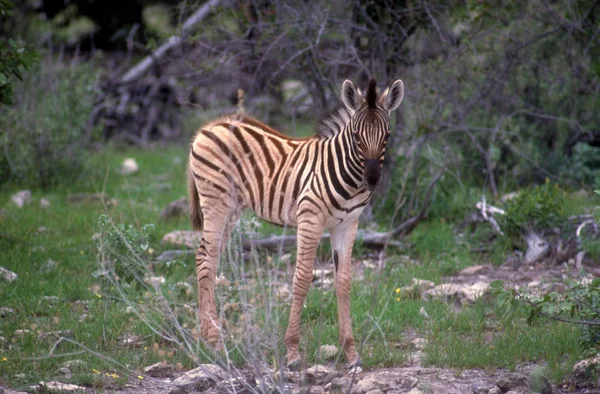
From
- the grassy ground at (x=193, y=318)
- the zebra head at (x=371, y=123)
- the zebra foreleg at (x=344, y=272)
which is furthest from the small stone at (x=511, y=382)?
the zebra head at (x=371, y=123)

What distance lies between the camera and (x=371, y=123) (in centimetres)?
573

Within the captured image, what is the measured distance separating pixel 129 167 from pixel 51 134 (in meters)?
2.19

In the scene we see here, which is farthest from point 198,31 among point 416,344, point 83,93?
point 416,344

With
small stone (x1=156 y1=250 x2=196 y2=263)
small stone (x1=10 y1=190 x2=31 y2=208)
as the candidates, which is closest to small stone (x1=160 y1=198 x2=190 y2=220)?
small stone (x1=156 y1=250 x2=196 y2=263)

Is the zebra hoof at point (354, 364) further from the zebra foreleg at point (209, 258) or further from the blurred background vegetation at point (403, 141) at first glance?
the zebra foreleg at point (209, 258)

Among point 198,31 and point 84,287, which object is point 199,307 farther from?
point 198,31

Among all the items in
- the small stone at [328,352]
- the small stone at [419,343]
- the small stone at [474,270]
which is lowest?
the small stone at [419,343]

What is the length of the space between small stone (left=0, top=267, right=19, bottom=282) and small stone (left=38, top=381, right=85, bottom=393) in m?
2.66

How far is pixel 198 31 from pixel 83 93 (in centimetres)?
295

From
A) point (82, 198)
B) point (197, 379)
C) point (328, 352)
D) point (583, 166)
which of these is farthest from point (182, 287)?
point (583, 166)

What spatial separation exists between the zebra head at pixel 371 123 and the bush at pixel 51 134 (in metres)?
7.17

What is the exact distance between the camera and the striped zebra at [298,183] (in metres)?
5.87

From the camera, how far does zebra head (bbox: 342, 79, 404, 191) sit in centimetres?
567

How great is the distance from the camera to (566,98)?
1183cm
